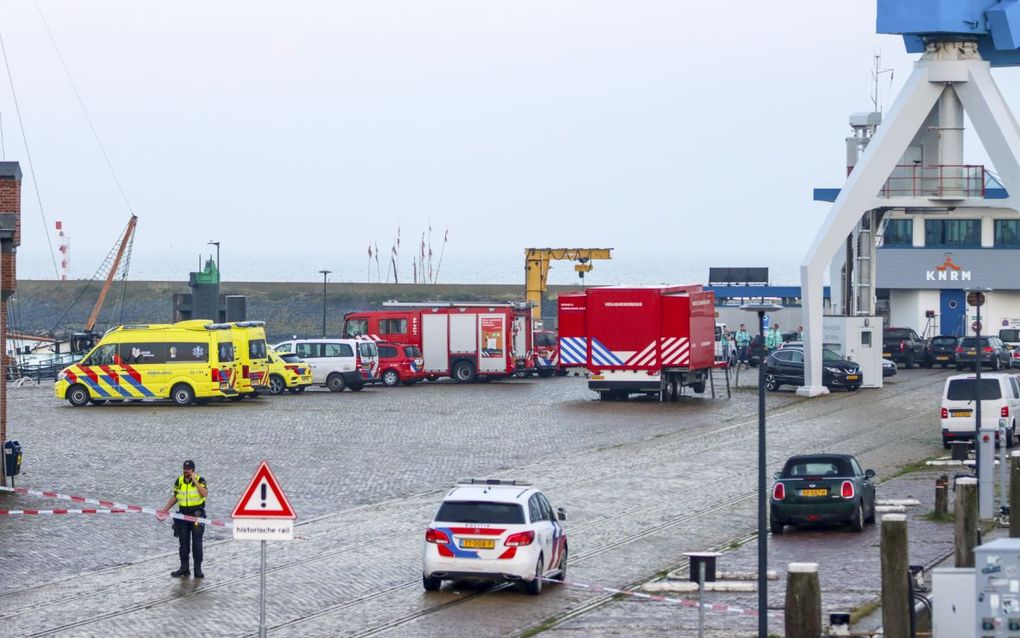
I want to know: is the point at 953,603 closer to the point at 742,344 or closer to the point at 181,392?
the point at 181,392

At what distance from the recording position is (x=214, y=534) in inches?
1070

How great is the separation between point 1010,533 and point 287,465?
15.5 m

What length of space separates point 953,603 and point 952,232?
205 ft

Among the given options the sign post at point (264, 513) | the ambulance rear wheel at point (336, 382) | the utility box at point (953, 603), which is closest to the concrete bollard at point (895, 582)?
the utility box at point (953, 603)

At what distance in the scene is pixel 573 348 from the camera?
2066 inches

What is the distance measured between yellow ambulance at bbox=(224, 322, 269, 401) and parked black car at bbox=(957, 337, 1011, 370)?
26.7m

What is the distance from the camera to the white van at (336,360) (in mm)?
55594

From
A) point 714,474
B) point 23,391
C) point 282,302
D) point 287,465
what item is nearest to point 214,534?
point 287,465

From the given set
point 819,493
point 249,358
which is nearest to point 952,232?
point 249,358

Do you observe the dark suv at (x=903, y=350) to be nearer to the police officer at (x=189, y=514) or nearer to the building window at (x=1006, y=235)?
the building window at (x=1006, y=235)

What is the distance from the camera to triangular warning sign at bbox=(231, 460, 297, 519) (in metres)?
17.1

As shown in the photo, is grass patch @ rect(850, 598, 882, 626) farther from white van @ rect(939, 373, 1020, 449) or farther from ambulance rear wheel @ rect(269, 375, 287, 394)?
ambulance rear wheel @ rect(269, 375, 287, 394)

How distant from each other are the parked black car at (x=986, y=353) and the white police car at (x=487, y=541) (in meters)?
44.5

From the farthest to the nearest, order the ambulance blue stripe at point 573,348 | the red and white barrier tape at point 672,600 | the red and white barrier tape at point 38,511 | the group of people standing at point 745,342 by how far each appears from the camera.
→ the group of people standing at point 745,342 < the ambulance blue stripe at point 573,348 < the red and white barrier tape at point 38,511 < the red and white barrier tape at point 672,600
